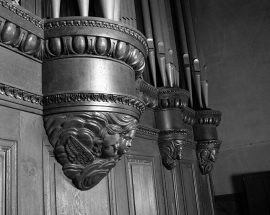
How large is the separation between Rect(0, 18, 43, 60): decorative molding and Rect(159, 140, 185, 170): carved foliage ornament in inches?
65.7

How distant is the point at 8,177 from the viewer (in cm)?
165

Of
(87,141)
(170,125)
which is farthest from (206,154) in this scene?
(87,141)

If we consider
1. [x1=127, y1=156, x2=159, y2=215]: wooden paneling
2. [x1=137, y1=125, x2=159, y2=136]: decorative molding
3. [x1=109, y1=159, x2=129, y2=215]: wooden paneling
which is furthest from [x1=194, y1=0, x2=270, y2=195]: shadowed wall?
[x1=109, y1=159, x2=129, y2=215]: wooden paneling

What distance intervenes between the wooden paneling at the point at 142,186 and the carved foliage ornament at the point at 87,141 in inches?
25.7

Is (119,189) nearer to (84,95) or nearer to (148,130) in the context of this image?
Answer: (148,130)

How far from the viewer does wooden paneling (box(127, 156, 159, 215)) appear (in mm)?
2682

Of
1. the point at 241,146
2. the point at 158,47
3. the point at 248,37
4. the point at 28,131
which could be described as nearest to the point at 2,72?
the point at 28,131

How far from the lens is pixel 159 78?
12.5 ft

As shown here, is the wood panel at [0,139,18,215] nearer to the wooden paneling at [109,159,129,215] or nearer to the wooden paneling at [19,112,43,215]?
the wooden paneling at [19,112,43,215]

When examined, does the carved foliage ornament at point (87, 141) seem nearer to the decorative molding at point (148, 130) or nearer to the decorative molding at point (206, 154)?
the decorative molding at point (148, 130)

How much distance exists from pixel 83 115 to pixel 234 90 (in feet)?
12.2

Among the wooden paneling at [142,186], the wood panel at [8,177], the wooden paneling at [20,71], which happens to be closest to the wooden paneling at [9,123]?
the wood panel at [8,177]

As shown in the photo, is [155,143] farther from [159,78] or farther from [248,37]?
[248,37]

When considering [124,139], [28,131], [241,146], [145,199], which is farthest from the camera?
[241,146]
